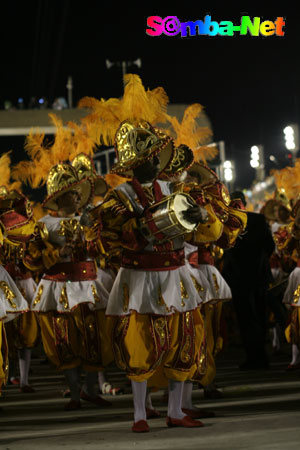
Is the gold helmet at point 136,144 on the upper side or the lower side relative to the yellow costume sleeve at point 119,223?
upper

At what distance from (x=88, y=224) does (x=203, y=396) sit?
1876 millimetres

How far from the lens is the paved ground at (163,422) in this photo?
17.4 feet

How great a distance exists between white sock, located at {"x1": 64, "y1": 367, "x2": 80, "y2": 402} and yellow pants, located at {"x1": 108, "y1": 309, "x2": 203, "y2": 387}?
4.89 ft

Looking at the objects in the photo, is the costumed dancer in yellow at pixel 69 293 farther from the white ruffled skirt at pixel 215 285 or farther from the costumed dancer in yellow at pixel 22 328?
the costumed dancer in yellow at pixel 22 328

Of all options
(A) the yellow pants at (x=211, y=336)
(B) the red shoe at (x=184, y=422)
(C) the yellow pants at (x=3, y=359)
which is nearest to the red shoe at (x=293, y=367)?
(A) the yellow pants at (x=211, y=336)

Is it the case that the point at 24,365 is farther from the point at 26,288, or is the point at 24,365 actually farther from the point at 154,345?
the point at 154,345

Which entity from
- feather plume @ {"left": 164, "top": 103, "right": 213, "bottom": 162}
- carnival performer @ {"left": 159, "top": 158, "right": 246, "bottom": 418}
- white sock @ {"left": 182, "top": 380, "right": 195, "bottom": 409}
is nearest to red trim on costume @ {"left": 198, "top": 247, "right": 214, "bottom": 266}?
carnival performer @ {"left": 159, "top": 158, "right": 246, "bottom": 418}

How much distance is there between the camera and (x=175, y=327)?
5.75 meters

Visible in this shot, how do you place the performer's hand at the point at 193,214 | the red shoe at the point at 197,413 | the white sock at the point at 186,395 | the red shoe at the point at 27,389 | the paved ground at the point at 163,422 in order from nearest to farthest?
the paved ground at the point at 163,422
the performer's hand at the point at 193,214
the red shoe at the point at 197,413
the white sock at the point at 186,395
the red shoe at the point at 27,389

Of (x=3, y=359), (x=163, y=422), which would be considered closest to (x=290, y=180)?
(x=163, y=422)

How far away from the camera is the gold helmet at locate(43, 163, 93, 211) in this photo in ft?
24.5

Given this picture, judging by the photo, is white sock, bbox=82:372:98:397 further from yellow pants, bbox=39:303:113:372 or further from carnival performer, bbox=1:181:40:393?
carnival performer, bbox=1:181:40:393

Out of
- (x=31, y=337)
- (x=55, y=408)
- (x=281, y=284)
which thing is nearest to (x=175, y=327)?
(x=55, y=408)

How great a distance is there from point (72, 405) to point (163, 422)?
1.28 m
